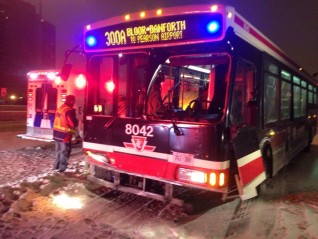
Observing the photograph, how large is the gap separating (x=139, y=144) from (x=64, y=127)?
3.28 m

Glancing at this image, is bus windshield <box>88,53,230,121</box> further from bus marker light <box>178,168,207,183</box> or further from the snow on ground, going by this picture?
the snow on ground

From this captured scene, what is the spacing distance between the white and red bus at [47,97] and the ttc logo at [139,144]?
23.9 feet

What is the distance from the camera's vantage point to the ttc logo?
557 cm

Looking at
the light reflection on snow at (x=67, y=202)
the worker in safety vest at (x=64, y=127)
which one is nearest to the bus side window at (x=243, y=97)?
the light reflection on snow at (x=67, y=202)

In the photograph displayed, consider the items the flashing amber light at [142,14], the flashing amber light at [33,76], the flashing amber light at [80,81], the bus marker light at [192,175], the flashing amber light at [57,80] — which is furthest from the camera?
the flashing amber light at [33,76]

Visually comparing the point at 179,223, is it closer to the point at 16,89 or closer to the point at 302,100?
the point at 302,100

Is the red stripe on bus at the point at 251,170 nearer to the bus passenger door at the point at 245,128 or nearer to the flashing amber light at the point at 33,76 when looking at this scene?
the bus passenger door at the point at 245,128

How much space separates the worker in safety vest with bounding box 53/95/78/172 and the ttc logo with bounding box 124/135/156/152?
120 inches

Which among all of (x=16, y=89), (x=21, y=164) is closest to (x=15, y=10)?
(x=16, y=89)

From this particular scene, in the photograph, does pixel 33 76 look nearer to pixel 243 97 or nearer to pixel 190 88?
pixel 190 88

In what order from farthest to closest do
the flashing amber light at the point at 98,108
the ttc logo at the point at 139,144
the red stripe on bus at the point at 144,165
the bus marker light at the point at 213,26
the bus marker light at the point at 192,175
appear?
the flashing amber light at the point at 98,108 → the ttc logo at the point at 139,144 → the red stripe on bus at the point at 144,165 → the bus marker light at the point at 192,175 → the bus marker light at the point at 213,26

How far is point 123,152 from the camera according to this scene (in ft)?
19.3

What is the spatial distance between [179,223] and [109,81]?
255 centimetres

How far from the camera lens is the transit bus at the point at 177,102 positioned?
16.6 ft
